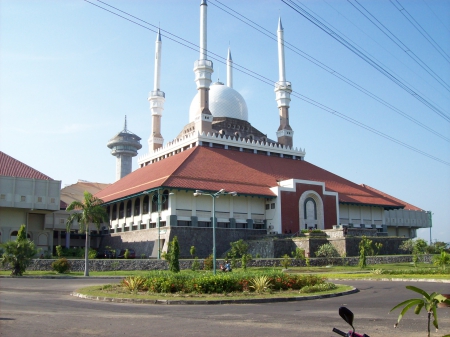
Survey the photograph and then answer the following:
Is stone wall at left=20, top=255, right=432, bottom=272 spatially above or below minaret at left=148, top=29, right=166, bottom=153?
below

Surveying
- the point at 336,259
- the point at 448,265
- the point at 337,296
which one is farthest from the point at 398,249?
the point at 337,296

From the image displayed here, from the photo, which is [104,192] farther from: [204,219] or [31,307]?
[31,307]

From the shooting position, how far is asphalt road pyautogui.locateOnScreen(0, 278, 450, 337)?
37.7 ft

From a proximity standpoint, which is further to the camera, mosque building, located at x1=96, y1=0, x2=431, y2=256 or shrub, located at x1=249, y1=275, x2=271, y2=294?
mosque building, located at x1=96, y1=0, x2=431, y2=256

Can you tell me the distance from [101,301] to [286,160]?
49499 millimetres

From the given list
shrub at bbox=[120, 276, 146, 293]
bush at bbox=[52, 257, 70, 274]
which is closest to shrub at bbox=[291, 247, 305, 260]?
bush at bbox=[52, 257, 70, 274]

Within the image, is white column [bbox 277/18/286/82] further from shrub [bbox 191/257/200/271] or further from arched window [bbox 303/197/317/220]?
shrub [bbox 191/257/200/271]

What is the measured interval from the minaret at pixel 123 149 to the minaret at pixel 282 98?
7421cm

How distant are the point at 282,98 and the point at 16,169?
38.0 m

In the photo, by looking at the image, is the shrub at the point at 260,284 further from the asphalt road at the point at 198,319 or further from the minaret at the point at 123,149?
the minaret at the point at 123,149

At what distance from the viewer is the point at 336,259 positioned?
42.6 metres

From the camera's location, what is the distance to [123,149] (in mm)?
137250

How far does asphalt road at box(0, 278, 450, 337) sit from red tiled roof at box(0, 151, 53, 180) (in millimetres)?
35605

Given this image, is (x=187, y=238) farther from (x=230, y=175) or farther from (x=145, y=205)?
(x=230, y=175)
